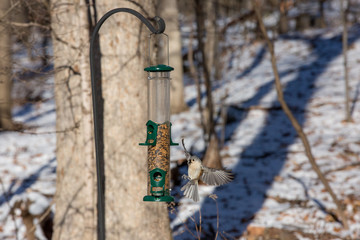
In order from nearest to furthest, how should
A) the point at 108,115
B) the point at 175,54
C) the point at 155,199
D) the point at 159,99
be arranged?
the point at 155,199, the point at 159,99, the point at 108,115, the point at 175,54

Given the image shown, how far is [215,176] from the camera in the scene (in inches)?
122

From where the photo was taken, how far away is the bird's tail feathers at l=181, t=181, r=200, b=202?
3.15 m

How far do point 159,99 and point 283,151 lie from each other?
5.22m

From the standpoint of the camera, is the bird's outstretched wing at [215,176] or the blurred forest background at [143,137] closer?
the bird's outstretched wing at [215,176]

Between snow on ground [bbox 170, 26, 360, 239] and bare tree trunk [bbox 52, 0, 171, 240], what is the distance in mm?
675

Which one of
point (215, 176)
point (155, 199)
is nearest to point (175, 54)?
point (215, 176)

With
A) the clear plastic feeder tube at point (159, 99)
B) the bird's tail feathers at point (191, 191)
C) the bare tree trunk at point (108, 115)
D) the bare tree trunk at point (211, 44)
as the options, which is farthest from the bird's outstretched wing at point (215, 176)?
the bare tree trunk at point (211, 44)

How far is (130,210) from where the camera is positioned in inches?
156

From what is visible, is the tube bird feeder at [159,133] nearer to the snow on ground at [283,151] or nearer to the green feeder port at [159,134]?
the green feeder port at [159,134]

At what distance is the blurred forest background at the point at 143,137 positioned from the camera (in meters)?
3.89

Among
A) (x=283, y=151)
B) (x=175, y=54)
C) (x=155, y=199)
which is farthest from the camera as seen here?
(x=175, y=54)

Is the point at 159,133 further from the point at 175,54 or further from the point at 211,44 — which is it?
the point at 211,44

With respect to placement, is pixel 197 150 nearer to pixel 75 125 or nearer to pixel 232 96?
pixel 232 96

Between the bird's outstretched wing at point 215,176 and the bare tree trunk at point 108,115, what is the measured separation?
0.92 metres
